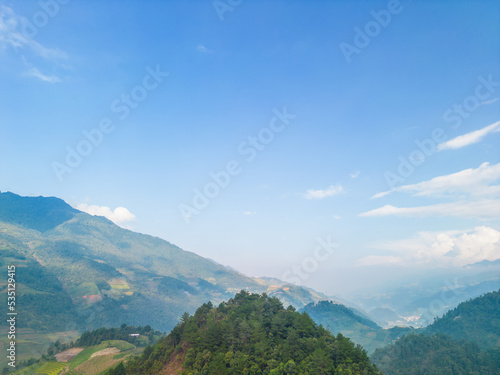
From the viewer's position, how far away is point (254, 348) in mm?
75375

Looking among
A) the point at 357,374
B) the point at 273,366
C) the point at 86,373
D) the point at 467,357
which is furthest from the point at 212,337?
the point at 467,357

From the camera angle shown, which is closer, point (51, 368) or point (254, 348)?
point (254, 348)

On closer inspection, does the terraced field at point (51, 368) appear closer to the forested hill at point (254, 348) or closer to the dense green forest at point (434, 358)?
the forested hill at point (254, 348)

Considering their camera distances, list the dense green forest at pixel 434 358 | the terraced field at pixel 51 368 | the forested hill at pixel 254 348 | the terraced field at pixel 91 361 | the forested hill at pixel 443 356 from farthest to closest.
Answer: the forested hill at pixel 443 356
the dense green forest at pixel 434 358
the terraced field at pixel 91 361
the terraced field at pixel 51 368
the forested hill at pixel 254 348

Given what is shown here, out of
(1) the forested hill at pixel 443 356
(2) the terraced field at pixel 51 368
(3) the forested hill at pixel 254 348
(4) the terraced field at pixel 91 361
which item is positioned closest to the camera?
(3) the forested hill at pixel 254 348

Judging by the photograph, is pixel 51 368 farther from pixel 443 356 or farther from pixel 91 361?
pixel 443 356

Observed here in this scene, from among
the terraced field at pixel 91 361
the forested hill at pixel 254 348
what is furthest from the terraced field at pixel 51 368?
the forested hill at pixel 254 348

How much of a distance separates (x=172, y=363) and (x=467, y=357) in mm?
140824

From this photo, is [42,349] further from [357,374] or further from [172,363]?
[357,374]

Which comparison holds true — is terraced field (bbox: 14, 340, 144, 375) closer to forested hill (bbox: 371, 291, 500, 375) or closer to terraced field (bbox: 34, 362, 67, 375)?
terraced field (bbox: 34, 362, 67, 375)

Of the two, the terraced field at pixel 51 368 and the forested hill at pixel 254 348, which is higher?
the forested hill at pixel 254 348

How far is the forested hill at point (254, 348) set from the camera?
6781 centimetres

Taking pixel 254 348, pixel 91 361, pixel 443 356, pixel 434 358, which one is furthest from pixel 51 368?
pixel 443 356

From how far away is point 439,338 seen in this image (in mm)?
159375
